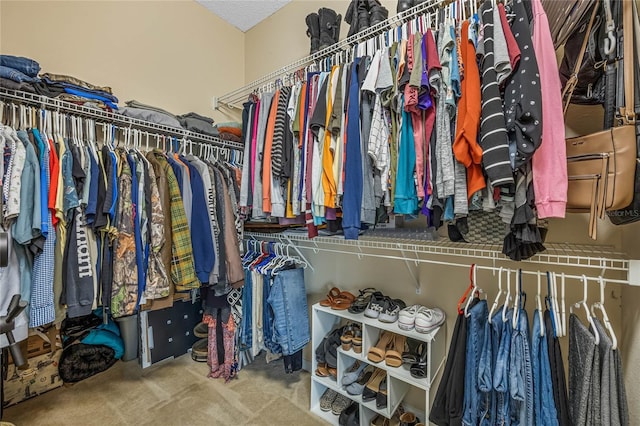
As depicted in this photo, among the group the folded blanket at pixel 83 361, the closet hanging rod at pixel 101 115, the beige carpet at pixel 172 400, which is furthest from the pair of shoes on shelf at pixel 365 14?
the folded blanket at pixel 83 361

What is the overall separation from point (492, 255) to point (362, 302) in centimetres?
72

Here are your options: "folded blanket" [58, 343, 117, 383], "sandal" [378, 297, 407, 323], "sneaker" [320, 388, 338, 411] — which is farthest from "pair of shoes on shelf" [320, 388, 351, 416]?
"folded blanket" [58, 343, 117, 383]

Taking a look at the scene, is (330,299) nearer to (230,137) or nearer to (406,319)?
(406,319)

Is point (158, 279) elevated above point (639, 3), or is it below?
below

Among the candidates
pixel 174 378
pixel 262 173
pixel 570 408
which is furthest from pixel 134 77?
pixel 570 408

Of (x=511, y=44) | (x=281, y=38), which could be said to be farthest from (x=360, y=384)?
(x=281, y=38)

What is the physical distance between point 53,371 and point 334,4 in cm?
305

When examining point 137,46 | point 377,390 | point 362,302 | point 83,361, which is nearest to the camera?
point 377,390

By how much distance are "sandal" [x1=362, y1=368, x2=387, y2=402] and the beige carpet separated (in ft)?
1.07

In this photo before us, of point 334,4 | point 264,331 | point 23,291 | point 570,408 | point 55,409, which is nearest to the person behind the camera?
point 570,408

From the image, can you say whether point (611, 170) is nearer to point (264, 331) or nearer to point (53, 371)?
point (264, 331)

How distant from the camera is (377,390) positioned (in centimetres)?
145

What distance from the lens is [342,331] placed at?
1.67 meters

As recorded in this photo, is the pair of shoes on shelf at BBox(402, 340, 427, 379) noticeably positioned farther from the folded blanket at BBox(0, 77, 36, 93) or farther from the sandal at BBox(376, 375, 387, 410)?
the folded blanket at BBox(0, 77, 36, 93)
